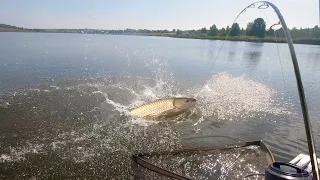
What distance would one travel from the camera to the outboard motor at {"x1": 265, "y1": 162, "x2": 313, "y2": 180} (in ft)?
16.6

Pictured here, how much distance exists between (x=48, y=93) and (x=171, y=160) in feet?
37.7

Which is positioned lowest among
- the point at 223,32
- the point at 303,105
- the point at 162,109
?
the point at 162,109

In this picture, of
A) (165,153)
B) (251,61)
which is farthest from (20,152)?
(251,61)

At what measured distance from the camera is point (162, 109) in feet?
52.1

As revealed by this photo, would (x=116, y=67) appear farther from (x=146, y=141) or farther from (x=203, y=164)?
(x=203, y=164)

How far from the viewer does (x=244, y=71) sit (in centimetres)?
3319

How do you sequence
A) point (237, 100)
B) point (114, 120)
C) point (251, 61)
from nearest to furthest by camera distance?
point (114, 120), point (237, 100), point (251, 61)

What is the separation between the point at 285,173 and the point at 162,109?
10932 mm

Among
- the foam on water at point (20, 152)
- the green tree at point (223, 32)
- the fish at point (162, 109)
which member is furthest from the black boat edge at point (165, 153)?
the green tree at point (223, 32)

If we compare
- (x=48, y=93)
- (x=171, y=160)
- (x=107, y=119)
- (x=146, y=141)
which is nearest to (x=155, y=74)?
(x=48, y=93)

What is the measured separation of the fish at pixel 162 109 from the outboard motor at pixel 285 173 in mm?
9952

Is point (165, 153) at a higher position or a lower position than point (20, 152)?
higher

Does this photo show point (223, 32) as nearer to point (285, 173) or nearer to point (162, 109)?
point (162, 109)

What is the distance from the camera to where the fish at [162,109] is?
15234 millimetres
